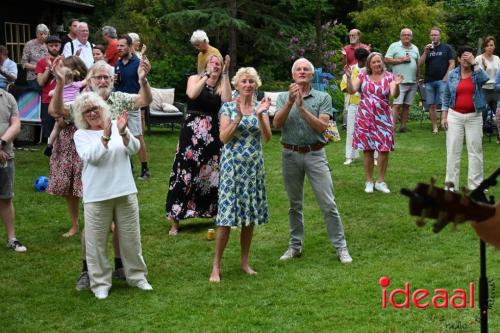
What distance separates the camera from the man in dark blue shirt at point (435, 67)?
1544cm

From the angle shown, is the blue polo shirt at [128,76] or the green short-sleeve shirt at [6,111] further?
the blue polo shirt at [128,76]

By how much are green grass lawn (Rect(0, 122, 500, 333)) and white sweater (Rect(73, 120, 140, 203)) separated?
859 mm

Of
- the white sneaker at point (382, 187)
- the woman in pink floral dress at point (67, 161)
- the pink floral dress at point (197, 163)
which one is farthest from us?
the white sneaker at point (382, 187)

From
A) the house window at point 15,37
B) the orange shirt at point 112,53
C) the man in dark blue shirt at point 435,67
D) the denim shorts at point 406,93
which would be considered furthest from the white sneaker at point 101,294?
the house window at point 15,37

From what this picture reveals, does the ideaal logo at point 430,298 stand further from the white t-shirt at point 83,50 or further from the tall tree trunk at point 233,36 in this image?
the tall tree trunk at point 233,36

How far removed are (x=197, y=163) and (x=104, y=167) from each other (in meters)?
2.16

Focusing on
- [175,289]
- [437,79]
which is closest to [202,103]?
[175,289]

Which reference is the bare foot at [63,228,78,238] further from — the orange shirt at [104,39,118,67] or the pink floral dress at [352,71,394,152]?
the orange shirt at [104,39,118,67]

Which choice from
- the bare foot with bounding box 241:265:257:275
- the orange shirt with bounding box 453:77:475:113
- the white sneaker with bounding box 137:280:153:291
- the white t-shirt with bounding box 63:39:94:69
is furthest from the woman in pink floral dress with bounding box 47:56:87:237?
the white t-shirt with bounding box 63:39:94:69

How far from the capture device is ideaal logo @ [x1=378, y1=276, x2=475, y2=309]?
6133 mm

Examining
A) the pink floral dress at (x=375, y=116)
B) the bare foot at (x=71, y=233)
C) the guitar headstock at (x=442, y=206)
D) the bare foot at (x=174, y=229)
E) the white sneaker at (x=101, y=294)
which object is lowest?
the bare foot at (x=71, y=233)

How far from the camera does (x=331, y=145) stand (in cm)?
1418

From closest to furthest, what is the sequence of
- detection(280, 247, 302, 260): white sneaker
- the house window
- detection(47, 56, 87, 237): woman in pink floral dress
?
detection(280, 247, 302, 260): white sneaker < detection(47, 56, 87, 237): woman in pink floral dress < the house window

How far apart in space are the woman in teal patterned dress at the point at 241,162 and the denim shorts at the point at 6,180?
7.19ft
